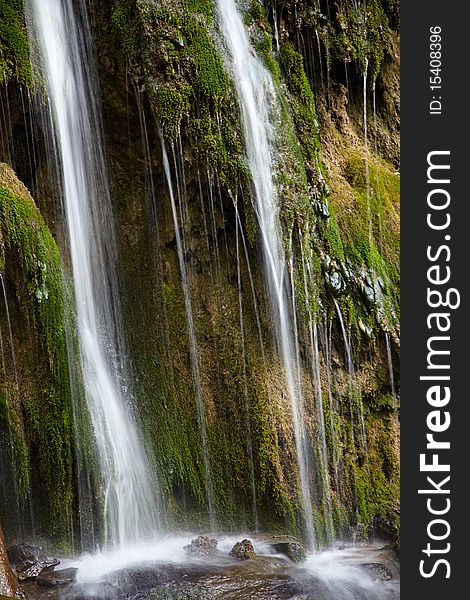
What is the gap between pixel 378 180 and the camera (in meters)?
10.9

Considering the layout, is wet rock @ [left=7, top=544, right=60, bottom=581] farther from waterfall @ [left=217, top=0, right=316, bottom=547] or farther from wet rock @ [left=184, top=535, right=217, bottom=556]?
waterfall @ [left=217, top=0, right=316, bottom=547]

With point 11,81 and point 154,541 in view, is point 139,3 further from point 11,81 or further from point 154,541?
point 154,541

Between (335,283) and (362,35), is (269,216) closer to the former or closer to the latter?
(335,283)

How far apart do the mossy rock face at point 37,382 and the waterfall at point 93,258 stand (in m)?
0.37

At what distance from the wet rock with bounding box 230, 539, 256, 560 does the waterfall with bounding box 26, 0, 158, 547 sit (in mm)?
938

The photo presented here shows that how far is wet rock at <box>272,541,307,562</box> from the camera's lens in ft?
23.5

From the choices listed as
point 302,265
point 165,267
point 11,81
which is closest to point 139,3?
point 11,81

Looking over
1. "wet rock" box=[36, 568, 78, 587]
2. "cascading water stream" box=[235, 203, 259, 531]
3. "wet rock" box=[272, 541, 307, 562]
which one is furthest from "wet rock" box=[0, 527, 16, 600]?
"cascading water stream" box=[235, 203, 259, 531]

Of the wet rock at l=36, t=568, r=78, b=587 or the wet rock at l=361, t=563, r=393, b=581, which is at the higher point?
the wet rock at l=36, t=568, r=78, b=587

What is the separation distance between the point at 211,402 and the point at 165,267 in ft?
5.55

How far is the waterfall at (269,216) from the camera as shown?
8.11 meters

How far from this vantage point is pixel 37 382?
6.70 m

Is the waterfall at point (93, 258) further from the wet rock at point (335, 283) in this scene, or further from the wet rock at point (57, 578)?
the wet rock at point (335, 283)

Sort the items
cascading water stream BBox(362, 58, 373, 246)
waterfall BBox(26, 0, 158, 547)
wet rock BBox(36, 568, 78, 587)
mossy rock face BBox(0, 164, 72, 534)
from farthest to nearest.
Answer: cascading water stream BBox(362, 58, 373, 246) → waterfall BBox(26, 0, 158, 547) → mossy rock face BBox(0, 164, 72, 534) → wet rock BBox(36, 568, 78, 587)
